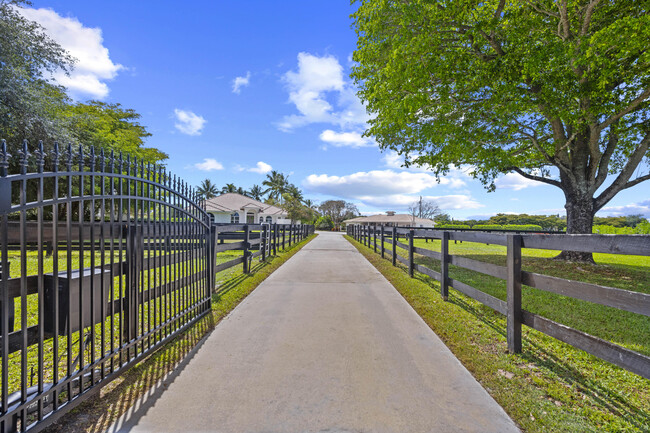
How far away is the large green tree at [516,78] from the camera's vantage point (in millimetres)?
8102

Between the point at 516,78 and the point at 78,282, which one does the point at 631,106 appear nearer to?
the point at 516,78

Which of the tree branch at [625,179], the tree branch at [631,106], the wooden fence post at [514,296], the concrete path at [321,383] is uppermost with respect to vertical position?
the tree branch at [631,106]

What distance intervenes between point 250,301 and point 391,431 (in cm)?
357

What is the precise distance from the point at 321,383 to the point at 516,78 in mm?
10291

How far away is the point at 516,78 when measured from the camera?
902 centimetres

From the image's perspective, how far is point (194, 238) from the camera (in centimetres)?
409

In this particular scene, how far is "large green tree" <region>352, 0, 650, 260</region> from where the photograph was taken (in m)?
8.10

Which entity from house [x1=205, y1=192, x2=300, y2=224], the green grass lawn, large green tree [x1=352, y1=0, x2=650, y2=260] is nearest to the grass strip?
the green grass lawn

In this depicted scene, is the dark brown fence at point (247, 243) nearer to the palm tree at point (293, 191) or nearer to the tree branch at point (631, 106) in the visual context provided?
the tree branch at point (631, 106)

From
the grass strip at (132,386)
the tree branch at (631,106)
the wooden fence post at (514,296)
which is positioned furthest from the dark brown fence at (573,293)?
the tree branch at (631,106)

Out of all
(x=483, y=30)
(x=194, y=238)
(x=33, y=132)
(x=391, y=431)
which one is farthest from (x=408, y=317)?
(x=33, y=132)

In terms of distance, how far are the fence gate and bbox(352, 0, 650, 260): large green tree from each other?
25.4 feet

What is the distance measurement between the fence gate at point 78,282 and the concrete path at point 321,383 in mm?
521

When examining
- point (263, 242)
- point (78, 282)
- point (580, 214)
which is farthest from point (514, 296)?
point (580, 214)
